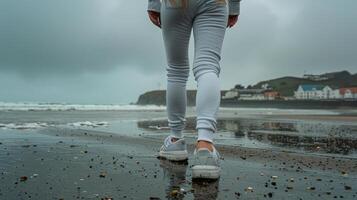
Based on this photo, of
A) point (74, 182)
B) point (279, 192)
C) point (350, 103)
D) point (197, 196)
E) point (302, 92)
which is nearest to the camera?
point (197, 196)

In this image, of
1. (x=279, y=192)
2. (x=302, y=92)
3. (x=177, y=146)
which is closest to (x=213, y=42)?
(x=177, y=146)

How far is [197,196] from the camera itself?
2.87 metres

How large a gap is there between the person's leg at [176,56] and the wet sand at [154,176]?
58cm

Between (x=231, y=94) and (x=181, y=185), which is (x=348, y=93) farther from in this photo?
(x=181, y=185)

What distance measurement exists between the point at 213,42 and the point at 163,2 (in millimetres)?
629

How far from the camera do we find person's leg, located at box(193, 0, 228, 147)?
3.92 m

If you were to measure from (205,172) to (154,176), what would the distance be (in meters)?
0.46

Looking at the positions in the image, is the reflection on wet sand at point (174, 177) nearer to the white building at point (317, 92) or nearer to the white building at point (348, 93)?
the white building at point (348, 93)

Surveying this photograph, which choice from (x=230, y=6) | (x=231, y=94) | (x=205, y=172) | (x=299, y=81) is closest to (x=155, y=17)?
(x=230, y=6)

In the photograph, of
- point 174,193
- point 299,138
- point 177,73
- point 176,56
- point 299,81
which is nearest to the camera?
point 174,193

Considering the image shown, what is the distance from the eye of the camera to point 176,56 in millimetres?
4477

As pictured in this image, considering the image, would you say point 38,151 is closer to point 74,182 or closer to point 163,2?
point 74,182

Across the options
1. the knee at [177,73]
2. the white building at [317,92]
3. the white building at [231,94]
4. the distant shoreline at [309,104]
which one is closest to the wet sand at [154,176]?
the knee at [177,73]

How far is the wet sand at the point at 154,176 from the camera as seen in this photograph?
298 centimetres
